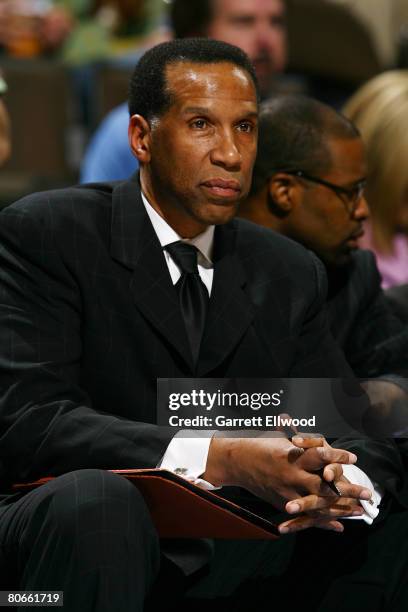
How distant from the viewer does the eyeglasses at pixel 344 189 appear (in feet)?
8.10

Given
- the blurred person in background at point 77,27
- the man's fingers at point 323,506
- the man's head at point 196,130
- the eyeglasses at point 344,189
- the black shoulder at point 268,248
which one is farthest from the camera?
the blurred person in background at point 77,27

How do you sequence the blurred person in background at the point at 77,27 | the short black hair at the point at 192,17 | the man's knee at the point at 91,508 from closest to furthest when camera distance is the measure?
1. the man's knee at the point at 91,508
2. the short black hair at the point at 192,17
3. the blurred person in background at the point at 77,27

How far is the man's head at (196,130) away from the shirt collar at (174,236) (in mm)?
15

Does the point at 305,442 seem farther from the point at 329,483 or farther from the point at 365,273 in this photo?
the point at 365,273

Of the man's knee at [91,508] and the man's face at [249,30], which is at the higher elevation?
the man's face at [249,30]

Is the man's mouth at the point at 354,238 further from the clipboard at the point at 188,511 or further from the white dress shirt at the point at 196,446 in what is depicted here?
the clipboard at the point at 188,511

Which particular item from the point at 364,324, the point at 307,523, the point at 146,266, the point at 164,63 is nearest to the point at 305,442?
the point at 307,523

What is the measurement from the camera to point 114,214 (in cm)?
203

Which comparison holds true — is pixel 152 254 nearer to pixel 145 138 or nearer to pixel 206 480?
pixel 145 138

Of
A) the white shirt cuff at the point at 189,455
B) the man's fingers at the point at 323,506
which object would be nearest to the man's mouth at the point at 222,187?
the white shirt cuff at the point at 189,455

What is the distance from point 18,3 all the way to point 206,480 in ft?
9.76

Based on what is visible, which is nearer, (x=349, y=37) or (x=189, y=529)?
(x=189, y=529)

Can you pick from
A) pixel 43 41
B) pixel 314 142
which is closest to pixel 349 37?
pixel 43 41

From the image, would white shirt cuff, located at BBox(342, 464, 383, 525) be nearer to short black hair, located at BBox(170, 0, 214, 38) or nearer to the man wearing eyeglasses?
the man wearing eyeglasses
